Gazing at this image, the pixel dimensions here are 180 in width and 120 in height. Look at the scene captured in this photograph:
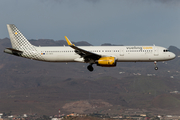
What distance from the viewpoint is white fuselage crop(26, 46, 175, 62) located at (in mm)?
64125

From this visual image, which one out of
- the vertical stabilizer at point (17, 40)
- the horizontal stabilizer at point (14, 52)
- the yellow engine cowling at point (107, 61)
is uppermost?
the vertical stabilizer at point (17, 40)

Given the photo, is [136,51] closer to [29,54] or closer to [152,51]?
[152,51]

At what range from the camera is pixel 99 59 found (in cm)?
6309

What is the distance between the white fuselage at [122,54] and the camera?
210 feet

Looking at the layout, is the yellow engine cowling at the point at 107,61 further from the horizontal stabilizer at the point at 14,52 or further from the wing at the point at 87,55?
the horizontal stabilizer at the point at 14,52

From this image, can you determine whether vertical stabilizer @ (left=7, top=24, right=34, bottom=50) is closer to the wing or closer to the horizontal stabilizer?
the horizontal stabilizer

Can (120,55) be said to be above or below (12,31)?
below

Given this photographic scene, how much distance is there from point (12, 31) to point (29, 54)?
6573mm

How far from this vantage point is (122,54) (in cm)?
6412

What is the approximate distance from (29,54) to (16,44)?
3847 mm

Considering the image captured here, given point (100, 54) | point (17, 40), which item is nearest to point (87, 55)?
point (100, 54)

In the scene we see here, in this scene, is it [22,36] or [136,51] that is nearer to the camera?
[136,51]

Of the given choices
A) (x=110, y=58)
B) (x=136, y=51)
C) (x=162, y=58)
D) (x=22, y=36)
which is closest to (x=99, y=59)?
(x=110, y=58)

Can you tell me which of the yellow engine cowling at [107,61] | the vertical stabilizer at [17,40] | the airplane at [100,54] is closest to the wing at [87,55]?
the airplane at [100,54]
